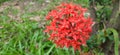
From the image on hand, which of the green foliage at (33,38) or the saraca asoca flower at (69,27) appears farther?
the green foliage at (33,38)

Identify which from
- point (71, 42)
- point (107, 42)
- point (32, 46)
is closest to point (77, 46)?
point (71, 42)

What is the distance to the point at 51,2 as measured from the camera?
4.87 meters

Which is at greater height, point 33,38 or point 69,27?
point 69,27

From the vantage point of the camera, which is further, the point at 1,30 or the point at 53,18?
the point at 1,30

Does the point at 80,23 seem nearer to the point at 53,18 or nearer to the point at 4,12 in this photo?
the point at 53,18

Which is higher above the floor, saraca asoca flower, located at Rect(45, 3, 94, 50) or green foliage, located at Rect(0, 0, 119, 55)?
saraca asoca flower, located at Rect(45, 3, 94, 50)

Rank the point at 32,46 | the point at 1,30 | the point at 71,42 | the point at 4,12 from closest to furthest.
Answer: the point at 71,42 → the point at 32,46 → the point at 1,30 → the point at 4,12

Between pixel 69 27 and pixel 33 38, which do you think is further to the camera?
pixel 33 38

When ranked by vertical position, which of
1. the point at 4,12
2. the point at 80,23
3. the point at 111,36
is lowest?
the point at 4,12

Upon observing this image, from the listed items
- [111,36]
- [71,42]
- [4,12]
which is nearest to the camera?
[71,42]

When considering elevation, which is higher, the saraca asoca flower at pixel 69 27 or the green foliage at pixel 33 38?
the saraca asoca flower at pixel 69 27

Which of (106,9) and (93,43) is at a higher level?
(106,9)

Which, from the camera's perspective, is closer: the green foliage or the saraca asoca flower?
the saraca asoca flower

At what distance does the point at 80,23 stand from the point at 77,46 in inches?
9.4
